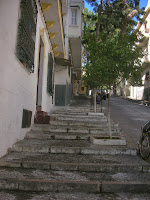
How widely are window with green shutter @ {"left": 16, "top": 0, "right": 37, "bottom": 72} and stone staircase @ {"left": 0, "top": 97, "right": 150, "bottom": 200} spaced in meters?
2.01

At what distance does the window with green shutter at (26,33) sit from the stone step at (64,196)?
2932 millimetres

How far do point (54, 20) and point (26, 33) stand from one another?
11.3ft

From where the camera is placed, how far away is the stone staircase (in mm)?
3227

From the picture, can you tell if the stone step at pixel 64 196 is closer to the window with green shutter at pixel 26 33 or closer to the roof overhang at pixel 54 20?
the window with green shutter at pixel 26 33

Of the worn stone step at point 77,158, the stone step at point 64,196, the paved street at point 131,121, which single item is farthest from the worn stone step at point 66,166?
the paved street at point 131,121

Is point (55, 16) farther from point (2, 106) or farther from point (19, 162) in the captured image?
point (19, 162)

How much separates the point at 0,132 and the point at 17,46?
1.88 metres

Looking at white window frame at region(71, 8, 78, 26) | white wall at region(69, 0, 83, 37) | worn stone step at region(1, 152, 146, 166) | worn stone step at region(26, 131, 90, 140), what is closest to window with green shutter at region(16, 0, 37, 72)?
worn stone step at region(26, 131, 90, 140)

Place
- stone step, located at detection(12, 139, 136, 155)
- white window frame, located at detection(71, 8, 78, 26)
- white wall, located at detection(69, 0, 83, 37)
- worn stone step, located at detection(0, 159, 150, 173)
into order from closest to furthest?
worn stone step, located at detection(0, 159, 150, 173) → stone step, located at detection(12, 139, 136, 155) → white wall, located at detection(69, 0, 83, 37) → white window frame, located at detection(71, 8, 78, 26)

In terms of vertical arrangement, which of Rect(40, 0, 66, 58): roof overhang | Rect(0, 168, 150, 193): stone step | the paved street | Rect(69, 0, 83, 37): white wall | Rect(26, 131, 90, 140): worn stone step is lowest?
Rect(0, 168, 150, 193): stone step

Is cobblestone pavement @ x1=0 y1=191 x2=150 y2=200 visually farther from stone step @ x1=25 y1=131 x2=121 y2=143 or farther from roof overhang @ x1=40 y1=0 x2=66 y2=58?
roof overhang @ x1=40 y1=0 x2=66 y2=58

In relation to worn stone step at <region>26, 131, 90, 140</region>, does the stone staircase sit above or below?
below

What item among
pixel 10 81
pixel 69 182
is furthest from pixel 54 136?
pixel 69 182

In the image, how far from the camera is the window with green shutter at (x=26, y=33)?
4.99 meters
